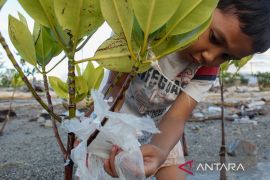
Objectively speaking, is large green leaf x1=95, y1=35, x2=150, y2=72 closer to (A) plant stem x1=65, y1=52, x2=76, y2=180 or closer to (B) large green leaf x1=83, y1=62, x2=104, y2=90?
(A) plant stem x1=65, y1=52, x2=76, y2=180

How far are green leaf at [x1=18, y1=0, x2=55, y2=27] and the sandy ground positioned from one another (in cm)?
217

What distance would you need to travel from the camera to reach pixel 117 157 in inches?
27.2

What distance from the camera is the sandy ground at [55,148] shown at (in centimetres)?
275

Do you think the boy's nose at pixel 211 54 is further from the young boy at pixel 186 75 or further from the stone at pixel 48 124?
the stone at pixel 48 124

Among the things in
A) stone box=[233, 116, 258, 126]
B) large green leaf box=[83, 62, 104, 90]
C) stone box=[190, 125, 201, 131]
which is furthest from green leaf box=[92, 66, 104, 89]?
stone box=[233, 116, 258, 126]

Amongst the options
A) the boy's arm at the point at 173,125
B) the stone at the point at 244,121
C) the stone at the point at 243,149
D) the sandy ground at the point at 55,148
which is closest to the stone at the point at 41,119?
the sandy ground at the point at 55,148

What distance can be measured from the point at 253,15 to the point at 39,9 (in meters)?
0.64

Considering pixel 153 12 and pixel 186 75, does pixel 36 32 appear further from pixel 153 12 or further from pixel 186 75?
pixel 186 75

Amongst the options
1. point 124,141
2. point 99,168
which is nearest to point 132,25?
point 124,141

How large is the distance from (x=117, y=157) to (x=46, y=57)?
22 cm

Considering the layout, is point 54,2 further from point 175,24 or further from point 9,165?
point 9,165

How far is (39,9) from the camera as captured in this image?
59 centimetres

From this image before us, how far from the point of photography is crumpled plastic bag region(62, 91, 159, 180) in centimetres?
60

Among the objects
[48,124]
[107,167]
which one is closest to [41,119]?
[48,124]
